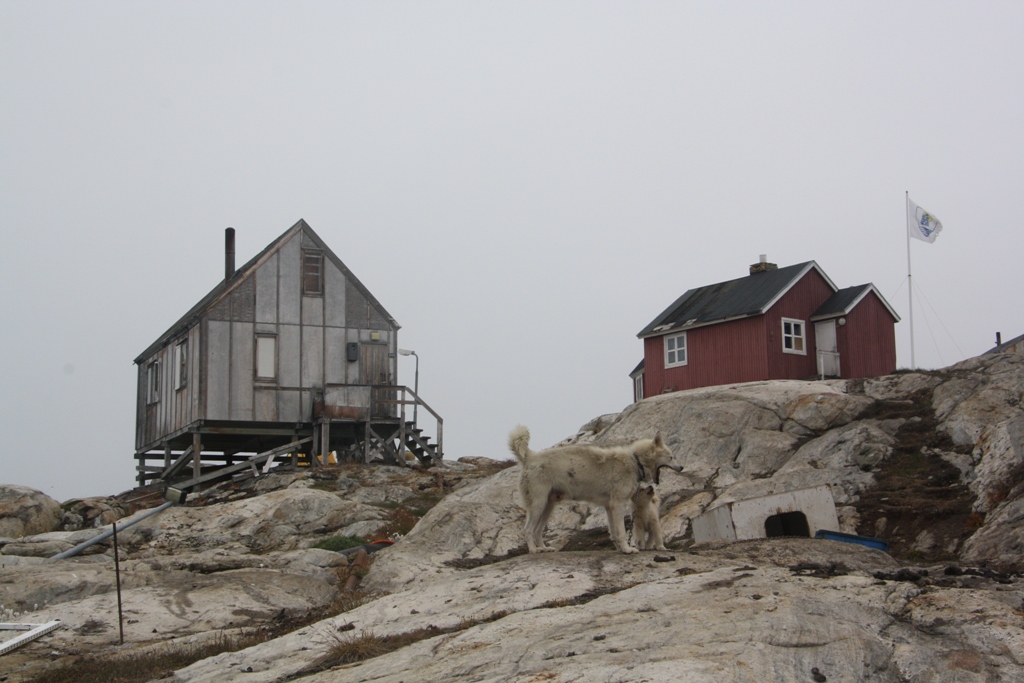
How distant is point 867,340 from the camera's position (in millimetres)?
33031

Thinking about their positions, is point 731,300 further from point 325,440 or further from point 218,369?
point 218,369

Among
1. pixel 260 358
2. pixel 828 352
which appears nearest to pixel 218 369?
pixel 260 358

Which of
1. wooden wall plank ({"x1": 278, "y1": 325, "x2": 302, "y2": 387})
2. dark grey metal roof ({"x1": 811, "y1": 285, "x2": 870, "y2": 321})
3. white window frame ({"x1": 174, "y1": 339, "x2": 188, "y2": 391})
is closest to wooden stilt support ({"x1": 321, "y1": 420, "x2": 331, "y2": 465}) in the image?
wooden wall plank ({"x1": 278, "y1": 325, "x2": 302, "y2": 387})

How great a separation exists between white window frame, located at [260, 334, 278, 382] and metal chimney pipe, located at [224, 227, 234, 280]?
6.52 m

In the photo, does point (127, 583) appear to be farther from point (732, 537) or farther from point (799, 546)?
point (799, 546)

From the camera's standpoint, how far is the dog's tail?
14.0 meters

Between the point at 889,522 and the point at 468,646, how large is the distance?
958cm

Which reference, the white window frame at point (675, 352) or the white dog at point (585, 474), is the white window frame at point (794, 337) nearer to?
the white window frame at point (675, 352)

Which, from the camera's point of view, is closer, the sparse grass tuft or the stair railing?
the sparse grass tuft

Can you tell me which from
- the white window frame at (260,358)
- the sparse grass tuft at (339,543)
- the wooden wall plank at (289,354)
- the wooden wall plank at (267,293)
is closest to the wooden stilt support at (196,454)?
the white window frame at (260,358)

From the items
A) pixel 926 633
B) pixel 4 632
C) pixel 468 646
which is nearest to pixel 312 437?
pixel 4 632

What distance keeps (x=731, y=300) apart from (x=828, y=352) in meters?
3.55

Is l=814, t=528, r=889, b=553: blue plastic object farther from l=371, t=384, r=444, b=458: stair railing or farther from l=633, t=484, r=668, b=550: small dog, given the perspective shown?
l=371, t=384, r=444, b=458: stair railing

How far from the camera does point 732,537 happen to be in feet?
47.5
